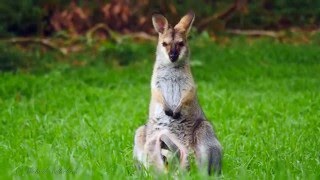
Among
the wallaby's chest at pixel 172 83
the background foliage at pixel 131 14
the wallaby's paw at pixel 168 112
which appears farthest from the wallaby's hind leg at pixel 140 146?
the background foliage at pixel 131 14

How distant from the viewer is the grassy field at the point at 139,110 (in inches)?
216

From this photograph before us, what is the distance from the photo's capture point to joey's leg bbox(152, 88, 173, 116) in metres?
5.61

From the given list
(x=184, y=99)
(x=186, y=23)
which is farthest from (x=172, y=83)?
(x=186, y=23)

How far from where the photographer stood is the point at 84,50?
560 inches

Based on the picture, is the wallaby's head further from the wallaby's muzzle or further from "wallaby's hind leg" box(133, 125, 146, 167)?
"wallaby's hind leg" box(133, 125, 146, 167)

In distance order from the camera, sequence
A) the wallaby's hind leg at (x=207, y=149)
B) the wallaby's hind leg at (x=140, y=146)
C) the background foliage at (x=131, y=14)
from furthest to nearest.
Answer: the background foliage at (x=131, y=14) < the wallaby's hind leg at (x=140, y=146) < the wallaby's hind leg at (x=207, y=149)

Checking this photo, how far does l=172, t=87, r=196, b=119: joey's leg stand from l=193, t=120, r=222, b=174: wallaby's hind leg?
0.21m

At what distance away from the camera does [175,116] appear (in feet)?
18.4

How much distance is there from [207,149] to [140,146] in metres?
0.56

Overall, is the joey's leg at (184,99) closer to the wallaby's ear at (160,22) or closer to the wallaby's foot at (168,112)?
the wallaby's foot at (168,112)

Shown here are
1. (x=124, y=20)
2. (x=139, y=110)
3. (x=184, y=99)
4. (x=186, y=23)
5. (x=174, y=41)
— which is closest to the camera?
(x=184, y=99)

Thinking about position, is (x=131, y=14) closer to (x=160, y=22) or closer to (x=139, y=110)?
(x=139, y=110)

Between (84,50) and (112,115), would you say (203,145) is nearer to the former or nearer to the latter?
(112,115)

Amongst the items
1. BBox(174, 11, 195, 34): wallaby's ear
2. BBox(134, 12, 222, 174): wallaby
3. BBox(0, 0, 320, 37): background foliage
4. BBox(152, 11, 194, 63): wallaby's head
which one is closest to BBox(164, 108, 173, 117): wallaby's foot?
BBox(134, 12, 222, 174): wallaby
